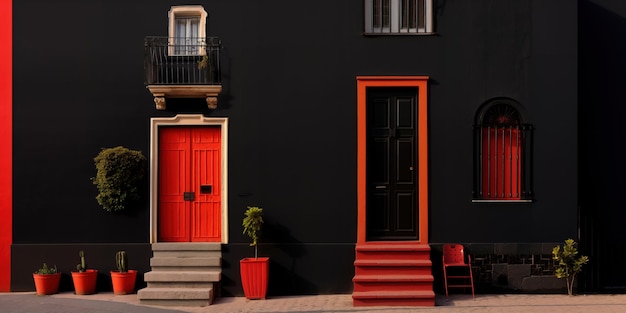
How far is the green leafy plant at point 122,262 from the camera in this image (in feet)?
37.0

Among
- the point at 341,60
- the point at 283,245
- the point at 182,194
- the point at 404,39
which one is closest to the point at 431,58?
the point at 404,39

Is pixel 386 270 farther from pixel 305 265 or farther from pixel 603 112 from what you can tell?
pixel 603 112

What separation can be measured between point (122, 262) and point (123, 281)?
31 centimetres

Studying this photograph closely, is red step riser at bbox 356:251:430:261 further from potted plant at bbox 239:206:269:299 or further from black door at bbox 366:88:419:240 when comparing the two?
potted plant at bbox 239:206:269:299

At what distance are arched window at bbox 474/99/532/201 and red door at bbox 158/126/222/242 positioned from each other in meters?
4.47

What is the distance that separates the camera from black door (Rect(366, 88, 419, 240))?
11602 mm

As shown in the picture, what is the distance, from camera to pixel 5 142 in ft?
38.3

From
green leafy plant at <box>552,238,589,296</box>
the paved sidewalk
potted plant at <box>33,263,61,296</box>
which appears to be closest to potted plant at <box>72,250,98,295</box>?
the paved sidewalk

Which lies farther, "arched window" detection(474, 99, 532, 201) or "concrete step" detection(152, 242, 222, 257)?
"arched window" detection(474, 99, 532, 201)

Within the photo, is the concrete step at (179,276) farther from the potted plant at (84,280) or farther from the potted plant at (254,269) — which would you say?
the potted plant at (84,280)

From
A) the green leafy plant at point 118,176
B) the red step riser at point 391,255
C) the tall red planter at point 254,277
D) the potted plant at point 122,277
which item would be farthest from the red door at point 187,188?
the red step riser at point 391,255

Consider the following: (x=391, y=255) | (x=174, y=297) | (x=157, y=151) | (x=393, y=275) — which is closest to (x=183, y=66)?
(x=157, y=151)

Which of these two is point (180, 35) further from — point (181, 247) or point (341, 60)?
point (181, 247)

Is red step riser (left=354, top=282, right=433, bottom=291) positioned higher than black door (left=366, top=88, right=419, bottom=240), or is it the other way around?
black door (left=366, top=88, right=419, bottom=240)
